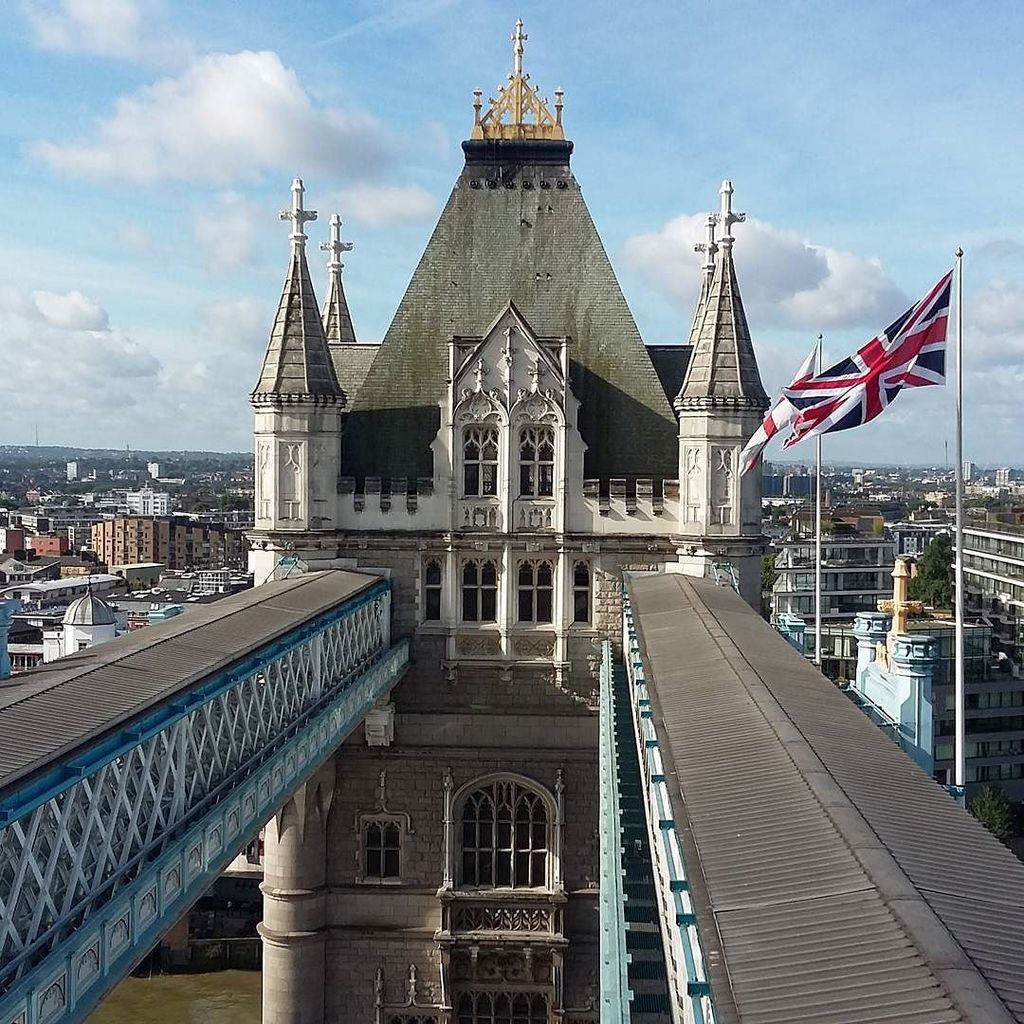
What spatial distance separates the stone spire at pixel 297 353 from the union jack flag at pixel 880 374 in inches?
448

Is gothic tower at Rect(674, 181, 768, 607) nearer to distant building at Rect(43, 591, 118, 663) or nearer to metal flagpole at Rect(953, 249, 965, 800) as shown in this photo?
metal flagpole at Rect(953, 249, 965, 800)

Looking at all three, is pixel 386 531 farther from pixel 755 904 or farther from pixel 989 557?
pixel 989 557

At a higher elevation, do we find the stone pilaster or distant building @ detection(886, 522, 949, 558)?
distant building @ detection(886, 522, 949, 558)

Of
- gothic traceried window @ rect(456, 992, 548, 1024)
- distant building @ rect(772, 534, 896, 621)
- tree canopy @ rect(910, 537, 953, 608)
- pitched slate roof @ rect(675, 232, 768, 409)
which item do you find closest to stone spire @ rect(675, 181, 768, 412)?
pitched slate roof @ rect(675, 232, 768, 409)

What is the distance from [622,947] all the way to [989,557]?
8859 cm

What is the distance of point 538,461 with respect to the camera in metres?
32.4

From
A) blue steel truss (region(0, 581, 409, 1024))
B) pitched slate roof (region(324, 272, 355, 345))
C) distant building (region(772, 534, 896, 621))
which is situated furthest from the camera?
distant building (region(772, 534, 896, 621))

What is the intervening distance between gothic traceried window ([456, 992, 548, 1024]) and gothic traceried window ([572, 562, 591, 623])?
29.6 feet

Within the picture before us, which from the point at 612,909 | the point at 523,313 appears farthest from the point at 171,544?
the point at 612,909

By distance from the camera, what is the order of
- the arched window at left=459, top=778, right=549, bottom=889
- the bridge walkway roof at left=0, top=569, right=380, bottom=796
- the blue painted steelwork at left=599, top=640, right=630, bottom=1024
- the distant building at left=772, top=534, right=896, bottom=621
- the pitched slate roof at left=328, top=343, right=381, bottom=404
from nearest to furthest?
the blue painted steelwork at left=599, top=640, right=630, bottom=1024 → the bridge walkway roof at left=0, top=569, right=380, bottom=796 → the arched window at left=459, top=778, right=549, bottom=889 → the pitched slate roof at left=328, top=343, right=381, bottom=404 → the distant building at left=772, top=534, right=896, bottom=621

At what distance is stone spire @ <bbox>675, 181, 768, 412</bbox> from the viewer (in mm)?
31062

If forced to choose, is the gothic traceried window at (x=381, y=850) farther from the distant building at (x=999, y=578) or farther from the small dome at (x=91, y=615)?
the distant building at (x=999, y=578)

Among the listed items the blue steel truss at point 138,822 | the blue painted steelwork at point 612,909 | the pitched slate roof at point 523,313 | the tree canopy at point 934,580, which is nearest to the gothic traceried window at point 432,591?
the pitched slate roof at point 523,313

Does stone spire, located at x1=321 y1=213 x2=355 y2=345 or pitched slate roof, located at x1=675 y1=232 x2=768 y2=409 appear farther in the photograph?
stone spire, located at x1=321 y1=213 x2=355 y2=345
